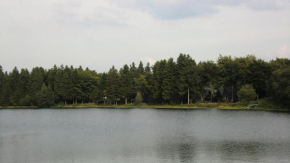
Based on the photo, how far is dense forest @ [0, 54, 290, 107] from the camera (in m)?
92.7

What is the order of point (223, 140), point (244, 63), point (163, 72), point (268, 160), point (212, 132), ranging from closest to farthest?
1. point (268, 160)
2. point (223, 140)
3. point (212, 132)
4. point (244, 63)
5. point (163, 72)

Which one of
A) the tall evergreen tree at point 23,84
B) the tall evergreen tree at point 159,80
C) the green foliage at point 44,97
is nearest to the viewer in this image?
the tall evergreen tree at point 159,80

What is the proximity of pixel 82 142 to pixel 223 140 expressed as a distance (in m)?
17.0

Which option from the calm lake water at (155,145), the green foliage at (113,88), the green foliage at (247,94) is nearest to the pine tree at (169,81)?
the green foliage at (113,88)

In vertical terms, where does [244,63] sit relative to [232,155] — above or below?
above

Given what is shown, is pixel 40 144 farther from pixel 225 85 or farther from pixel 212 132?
pixel 225 85

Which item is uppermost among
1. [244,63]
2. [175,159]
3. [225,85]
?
[244,63]

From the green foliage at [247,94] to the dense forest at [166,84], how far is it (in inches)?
31.7

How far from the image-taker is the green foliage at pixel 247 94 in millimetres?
86500

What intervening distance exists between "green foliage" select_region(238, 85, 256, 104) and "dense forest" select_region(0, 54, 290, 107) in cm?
80

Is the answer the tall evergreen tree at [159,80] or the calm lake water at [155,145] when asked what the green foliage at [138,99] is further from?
the calm lake water at [155,145]

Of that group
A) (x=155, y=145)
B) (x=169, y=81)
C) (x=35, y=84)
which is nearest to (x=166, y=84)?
(x=169, y=81)

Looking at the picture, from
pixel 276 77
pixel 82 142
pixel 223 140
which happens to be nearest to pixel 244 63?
pixel 276 77

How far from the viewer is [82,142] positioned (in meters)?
36.8
